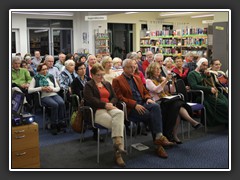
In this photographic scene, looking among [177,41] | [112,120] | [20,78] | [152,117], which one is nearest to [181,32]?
[177,41]

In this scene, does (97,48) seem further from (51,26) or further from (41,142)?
(41,142)

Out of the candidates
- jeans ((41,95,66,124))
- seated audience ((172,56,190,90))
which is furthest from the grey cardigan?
seated audience ((172,56,190,90))

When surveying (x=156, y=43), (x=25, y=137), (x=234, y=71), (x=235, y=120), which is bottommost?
(x=25, y=137)

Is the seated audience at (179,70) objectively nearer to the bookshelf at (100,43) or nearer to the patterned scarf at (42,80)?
the patterned scarf at (42,80)

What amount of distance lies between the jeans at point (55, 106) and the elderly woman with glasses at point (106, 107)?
119cm

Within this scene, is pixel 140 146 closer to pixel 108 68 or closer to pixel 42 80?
pixel 108 68

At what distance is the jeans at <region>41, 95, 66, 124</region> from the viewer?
501cm

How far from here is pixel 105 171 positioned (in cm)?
312

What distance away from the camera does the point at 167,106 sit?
4391 millimetres

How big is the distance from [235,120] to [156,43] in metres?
9.10

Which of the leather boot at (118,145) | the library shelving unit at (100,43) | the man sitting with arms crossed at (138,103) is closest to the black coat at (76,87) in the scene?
the man sitting with arms crossed at (138,103)

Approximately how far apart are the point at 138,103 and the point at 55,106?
1.51 metres
